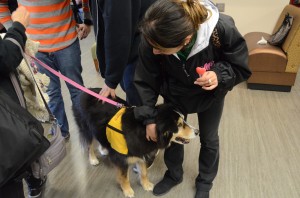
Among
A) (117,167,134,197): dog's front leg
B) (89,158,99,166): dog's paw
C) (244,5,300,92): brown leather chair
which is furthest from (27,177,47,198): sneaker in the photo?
(244,5,300,92): brown leather chair

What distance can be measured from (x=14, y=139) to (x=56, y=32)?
107 centimetres

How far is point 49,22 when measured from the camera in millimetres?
1678

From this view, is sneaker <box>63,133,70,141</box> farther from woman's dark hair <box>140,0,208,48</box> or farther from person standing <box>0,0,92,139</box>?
woman's dark hair <box>140,0,208,48</box>

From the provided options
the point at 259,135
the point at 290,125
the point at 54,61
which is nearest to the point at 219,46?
the point at 54,61

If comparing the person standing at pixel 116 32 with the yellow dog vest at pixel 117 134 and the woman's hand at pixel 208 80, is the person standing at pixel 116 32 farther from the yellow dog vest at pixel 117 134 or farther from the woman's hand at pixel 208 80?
the woman's hand at pixel 208 80

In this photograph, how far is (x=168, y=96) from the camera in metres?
1.39

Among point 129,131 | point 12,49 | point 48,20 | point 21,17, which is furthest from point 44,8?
point 129,131

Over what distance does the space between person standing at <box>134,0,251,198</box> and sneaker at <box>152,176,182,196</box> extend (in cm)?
30

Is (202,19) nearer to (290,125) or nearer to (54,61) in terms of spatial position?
(54,61)

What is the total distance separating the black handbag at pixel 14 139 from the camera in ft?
2.72

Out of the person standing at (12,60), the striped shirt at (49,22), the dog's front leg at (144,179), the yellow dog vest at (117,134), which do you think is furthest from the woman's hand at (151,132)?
the striped shirt at (49,22)

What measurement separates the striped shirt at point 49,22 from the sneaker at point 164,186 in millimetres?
1143

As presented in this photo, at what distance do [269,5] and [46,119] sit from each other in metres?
3.42

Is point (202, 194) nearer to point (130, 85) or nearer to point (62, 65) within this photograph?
point (130, 85)
